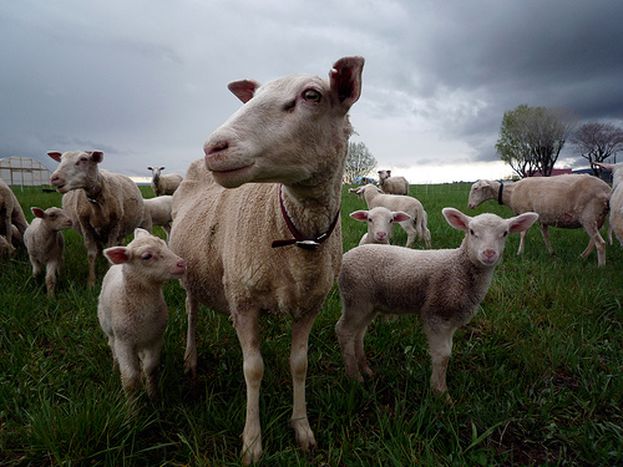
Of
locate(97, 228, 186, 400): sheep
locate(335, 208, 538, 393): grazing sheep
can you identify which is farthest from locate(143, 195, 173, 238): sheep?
locate(335, 208, 538, 393): grazing sheep

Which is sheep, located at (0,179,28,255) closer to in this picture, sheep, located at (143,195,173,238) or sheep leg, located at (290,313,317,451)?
sheep, located at (143,195,173,238)

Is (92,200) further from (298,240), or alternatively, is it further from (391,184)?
(391,184)

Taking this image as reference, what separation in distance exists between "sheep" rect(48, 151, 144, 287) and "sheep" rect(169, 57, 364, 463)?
9.79 ft

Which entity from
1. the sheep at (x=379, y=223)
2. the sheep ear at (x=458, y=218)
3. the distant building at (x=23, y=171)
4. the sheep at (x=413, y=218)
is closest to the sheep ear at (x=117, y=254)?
the sheep ear at (x=458, y=218)

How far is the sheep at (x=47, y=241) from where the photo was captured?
4578mm

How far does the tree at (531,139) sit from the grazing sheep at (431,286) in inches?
1677

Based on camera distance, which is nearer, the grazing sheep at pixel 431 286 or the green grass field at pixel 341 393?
the green grass field at pixel 341 393

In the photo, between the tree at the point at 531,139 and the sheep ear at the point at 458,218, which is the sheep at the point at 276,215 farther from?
the tree at the point at 531,139

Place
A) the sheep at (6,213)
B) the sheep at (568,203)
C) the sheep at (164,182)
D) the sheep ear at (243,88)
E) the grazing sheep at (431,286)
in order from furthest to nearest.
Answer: the sheep at (164,182)
the sheep at (568,203)
the sheep at (6,213)
the grazing sheep at (431,286)
the sheep ear at (243,88)

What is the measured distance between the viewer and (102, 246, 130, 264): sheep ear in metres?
2.33

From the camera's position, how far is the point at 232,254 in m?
2.09

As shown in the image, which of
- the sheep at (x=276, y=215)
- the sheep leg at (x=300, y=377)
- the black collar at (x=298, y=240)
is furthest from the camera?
the sheep leg at (x=300, y=377)

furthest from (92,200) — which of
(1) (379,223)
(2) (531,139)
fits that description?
(2) (531,139)

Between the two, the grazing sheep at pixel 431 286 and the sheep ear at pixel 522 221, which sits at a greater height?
the sheep ear at pixel 522 221
